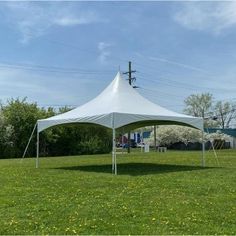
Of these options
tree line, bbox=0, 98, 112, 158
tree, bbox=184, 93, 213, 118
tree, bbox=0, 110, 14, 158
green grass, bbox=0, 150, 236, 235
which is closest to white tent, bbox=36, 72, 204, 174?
green grass, bbox=0, 150, 236, 235

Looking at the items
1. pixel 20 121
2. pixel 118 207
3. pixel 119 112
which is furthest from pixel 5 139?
pixel 118 207

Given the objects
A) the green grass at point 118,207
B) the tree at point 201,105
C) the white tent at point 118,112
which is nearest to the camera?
the green grass at point 118,207

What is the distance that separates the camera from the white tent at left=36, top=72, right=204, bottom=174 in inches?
613

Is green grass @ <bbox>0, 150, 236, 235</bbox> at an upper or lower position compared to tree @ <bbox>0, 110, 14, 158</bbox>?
lower

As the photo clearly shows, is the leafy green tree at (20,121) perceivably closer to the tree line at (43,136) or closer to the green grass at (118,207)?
the tree line at (43,136)

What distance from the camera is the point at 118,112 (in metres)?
15.6

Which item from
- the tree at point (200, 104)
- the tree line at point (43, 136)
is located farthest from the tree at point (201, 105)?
the tree line at point (43, 136)

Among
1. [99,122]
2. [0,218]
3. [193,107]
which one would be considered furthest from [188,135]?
[0,218]

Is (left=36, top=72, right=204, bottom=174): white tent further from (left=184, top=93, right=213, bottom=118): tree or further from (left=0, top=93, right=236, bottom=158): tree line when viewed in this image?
(left=184, top=93, right=213, bottom=118): tree

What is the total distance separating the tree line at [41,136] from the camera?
114ft

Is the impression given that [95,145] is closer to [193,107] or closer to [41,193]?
[41,193]

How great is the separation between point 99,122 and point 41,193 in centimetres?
608

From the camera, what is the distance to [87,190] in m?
10.6

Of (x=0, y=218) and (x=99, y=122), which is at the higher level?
(x=99, y=122)
